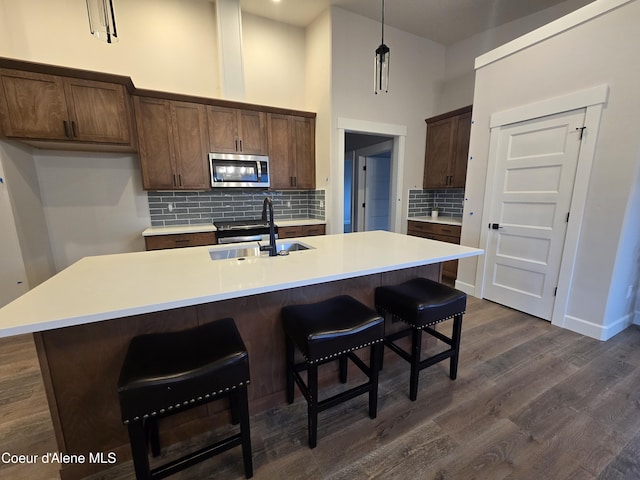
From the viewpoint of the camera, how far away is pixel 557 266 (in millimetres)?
2568

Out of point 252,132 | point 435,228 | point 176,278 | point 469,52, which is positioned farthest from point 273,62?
point 176,278

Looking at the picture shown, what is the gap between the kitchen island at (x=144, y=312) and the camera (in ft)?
3.40

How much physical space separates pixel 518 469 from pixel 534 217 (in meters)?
2.29

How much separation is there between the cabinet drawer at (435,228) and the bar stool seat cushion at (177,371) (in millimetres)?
3412

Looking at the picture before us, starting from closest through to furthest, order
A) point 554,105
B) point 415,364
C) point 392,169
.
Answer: point 415,364 < point 554,105 < point 392,169

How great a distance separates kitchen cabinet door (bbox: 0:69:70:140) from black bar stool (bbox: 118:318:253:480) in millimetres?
2704

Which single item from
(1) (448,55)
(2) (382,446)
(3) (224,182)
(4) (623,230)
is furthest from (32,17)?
(4) (623,230)

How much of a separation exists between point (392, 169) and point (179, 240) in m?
3.31

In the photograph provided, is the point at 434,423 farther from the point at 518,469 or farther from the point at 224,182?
the point at 224,182

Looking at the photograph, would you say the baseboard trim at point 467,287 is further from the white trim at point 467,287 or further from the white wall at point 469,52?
the white wall at point 469,52

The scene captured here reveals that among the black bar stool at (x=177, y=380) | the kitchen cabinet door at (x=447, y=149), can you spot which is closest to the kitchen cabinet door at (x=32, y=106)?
the black bar stool at (x=177, y=380)

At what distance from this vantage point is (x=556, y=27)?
241 cm

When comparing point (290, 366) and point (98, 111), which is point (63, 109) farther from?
point (290, 366)

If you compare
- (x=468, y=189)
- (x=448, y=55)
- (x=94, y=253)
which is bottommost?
(x=94, y=253)
